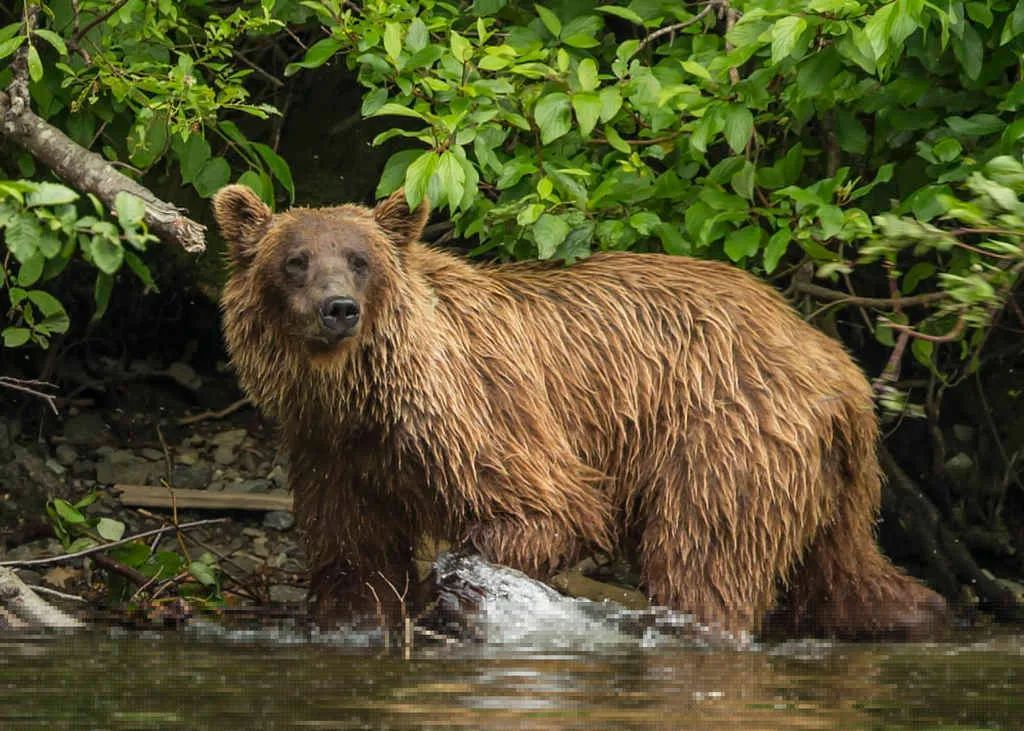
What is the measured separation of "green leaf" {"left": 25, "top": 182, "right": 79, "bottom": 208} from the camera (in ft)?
16.5

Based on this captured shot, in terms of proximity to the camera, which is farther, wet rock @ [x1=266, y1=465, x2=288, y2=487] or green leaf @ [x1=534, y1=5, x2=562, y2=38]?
wet rock @ [x1=266, y1=465, x2=288, y2=487]

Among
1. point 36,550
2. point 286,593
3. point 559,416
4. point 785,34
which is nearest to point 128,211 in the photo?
point 785,34

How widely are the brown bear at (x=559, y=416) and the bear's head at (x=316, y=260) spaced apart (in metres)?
0.01

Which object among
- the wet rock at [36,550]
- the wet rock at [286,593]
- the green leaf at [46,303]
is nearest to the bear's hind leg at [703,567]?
the wet rock at [286,593]

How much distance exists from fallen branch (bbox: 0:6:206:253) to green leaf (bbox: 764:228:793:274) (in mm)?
2509

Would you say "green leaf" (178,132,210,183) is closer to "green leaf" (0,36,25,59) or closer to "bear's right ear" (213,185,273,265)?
"bear's right ear" (213,185,273,265)

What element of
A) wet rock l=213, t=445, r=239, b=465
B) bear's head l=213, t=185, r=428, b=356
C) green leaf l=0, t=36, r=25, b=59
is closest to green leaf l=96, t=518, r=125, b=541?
bear's head l=213, t=185, r=428, b=356

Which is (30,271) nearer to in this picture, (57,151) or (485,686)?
(57,151)

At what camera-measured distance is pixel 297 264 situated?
765cm

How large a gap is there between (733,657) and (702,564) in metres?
1.00

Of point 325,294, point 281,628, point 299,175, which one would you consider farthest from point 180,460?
point 325,294

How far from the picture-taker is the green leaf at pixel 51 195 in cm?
503

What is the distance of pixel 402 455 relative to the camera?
25.5ft

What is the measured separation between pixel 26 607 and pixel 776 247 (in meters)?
3.64
